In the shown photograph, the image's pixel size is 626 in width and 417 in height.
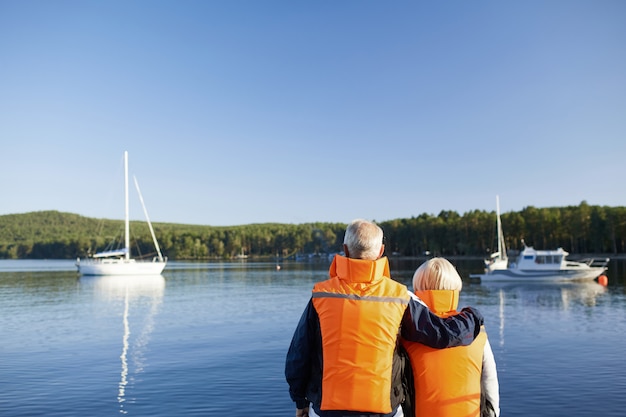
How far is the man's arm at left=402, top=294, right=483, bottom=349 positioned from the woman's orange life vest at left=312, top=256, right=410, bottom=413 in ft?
0.40

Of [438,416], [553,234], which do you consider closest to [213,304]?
[438,416]

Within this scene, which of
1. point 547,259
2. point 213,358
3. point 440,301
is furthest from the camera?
point 547,259

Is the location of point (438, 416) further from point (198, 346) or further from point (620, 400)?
point (198, 346)

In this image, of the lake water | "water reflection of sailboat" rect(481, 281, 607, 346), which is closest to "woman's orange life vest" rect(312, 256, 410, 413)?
the lake water

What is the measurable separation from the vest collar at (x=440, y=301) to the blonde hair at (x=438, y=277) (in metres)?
0.05

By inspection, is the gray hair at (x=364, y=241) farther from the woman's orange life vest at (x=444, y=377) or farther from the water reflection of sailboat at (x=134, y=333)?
the water reflection of sailboat at (x=134, y=333)

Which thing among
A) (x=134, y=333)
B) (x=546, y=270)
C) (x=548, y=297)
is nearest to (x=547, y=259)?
(x=546, y=270)

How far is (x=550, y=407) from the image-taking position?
37.9 ft

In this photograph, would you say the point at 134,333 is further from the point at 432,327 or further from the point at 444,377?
the point at 432,327

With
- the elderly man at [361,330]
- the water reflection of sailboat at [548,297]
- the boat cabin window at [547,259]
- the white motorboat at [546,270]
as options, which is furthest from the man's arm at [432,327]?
the boat cabin window at [547,259]

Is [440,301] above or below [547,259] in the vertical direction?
above

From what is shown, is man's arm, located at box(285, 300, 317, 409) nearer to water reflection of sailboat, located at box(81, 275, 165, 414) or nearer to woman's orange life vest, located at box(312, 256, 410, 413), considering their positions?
woman's orange life vest, located at box(312, 256, 410, 413)

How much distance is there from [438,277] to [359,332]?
900mm

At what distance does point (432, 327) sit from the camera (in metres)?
4.04
